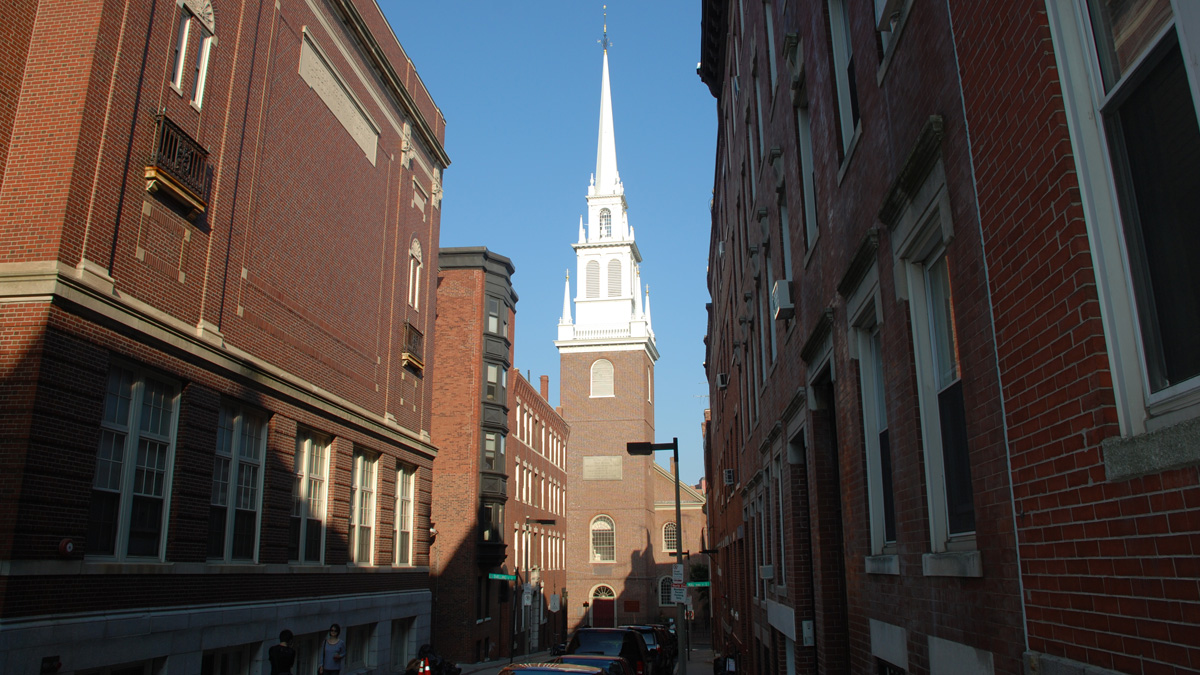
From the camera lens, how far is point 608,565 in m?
66.3

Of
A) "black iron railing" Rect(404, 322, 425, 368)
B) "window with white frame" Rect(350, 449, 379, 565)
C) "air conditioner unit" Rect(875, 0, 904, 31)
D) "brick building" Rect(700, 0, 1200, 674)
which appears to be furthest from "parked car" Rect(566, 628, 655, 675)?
"air conditioner unit" Rect(875, 0, 904, 31)

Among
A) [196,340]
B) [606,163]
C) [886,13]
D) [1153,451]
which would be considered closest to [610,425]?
[606,163]

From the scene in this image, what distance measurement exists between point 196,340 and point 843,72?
38.6ft

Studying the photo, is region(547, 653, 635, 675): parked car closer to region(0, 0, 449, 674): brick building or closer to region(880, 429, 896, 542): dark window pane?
region(880, 429, 896, 542): dark window pane

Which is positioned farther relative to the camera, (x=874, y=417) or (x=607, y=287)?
(x=607, y=287)

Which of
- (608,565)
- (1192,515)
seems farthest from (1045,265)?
(608,565)

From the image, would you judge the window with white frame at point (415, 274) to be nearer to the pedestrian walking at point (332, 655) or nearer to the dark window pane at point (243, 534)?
the dark window pane at point (243, 534)

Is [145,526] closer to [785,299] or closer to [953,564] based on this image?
[785,299]

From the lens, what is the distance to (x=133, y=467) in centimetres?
1302

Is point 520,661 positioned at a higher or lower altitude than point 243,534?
lower

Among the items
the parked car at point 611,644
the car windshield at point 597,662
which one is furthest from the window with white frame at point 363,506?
the car windshield at point 597,662

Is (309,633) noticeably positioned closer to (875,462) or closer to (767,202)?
(767,202)

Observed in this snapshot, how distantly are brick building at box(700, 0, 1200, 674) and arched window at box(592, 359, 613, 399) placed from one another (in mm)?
60651

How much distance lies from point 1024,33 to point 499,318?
3880 centimetres
